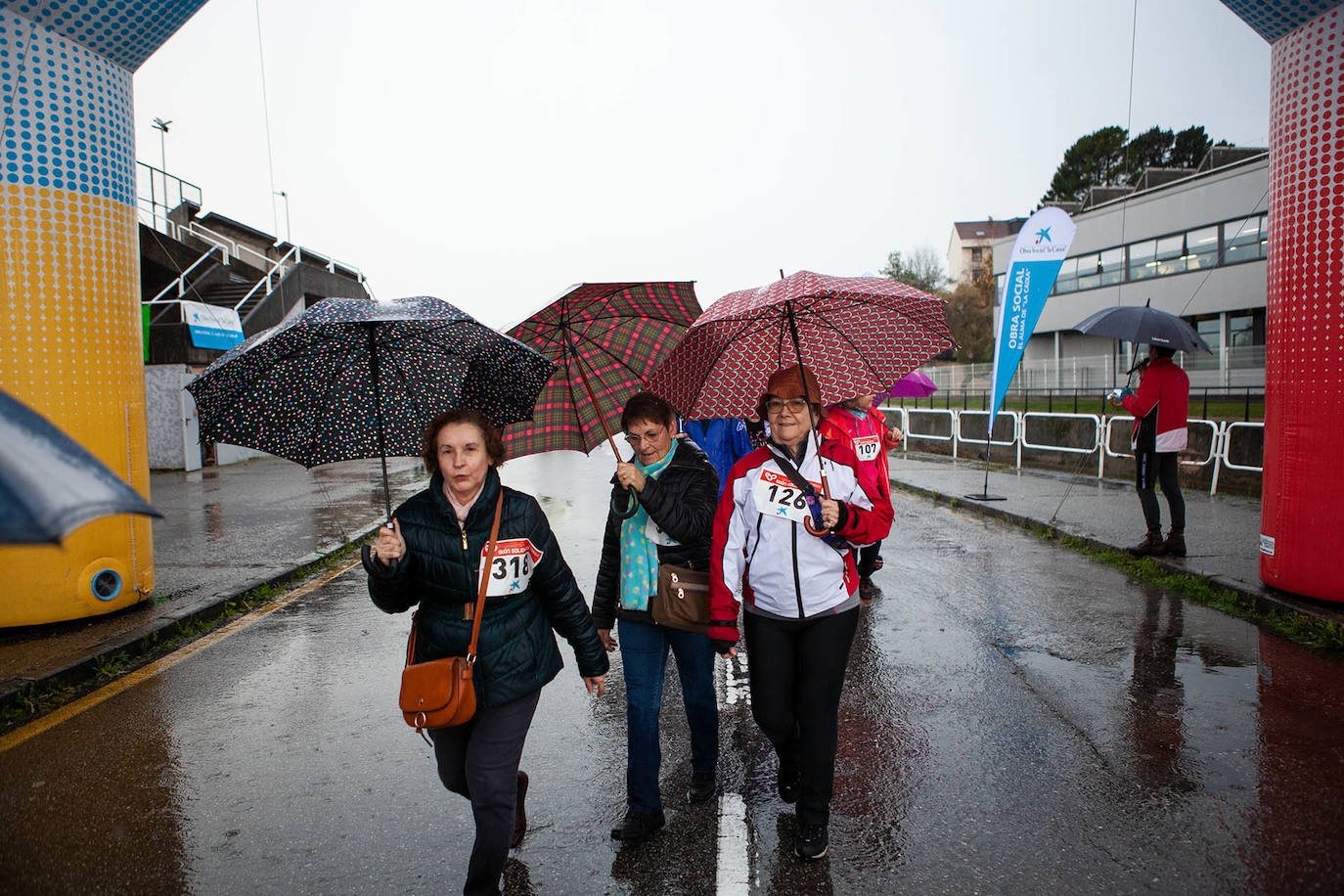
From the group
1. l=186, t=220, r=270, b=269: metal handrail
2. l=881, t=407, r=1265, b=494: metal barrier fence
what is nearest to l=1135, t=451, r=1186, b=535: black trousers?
l=881, t=407, r=1265, b=494: metal barrier fence

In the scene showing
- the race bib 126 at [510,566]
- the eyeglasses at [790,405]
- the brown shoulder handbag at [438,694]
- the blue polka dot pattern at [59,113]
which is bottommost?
the brown shoulder handbag at [438,694]

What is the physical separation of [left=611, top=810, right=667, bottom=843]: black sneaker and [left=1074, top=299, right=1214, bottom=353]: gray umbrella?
631 centimetres

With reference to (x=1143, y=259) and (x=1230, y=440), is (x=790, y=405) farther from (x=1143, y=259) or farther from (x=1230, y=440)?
(x=1143, y=259)

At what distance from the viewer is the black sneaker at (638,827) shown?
3395 mm

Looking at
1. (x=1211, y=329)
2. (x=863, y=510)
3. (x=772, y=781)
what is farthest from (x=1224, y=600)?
(x=1211, y=329)

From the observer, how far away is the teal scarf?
3.46 meters

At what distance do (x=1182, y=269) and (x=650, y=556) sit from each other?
34.0m

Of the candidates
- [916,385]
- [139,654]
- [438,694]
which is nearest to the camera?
[438,694]

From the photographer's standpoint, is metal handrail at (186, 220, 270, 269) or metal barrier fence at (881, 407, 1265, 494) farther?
metal handrail at (186, 220, 270, 269)

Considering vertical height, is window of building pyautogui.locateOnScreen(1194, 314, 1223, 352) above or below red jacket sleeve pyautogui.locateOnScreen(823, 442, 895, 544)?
above

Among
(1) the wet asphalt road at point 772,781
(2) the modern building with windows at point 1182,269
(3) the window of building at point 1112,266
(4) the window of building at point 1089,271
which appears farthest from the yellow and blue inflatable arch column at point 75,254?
(4) the window of building at point 1089,271

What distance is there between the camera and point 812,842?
3.25 metres

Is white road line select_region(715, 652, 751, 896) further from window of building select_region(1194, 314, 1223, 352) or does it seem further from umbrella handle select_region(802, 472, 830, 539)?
window of building select_region(1194, 314, 1223, 352)

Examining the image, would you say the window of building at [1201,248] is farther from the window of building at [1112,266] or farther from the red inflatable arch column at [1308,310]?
the red inflatable arch column at [1308,310]
